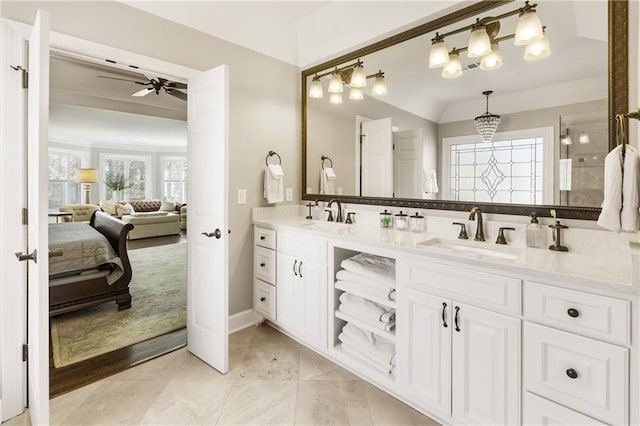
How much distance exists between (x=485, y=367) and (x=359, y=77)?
222 cm

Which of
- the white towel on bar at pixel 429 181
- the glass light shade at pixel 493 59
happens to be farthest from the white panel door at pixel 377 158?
the glass light shade at pixel 493 59

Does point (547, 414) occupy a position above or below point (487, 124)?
below

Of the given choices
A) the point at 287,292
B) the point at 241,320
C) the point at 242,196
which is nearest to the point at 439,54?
the point at 242,196

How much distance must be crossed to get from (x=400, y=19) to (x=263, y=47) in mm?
1225

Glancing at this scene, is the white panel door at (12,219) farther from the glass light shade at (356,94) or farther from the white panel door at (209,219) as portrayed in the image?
the glass light shade at (356,94)

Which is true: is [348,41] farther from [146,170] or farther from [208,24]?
[146,170]

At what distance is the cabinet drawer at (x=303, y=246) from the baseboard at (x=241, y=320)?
0.74m

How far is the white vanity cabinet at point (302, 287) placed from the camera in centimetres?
223

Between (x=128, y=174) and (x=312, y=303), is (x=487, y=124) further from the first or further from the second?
(x=128, y=174)

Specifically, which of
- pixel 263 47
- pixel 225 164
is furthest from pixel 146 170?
pixel 225 164

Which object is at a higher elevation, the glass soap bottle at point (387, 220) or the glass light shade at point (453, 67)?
the glass light shade at point (453, 67)

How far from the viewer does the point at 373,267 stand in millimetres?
2043

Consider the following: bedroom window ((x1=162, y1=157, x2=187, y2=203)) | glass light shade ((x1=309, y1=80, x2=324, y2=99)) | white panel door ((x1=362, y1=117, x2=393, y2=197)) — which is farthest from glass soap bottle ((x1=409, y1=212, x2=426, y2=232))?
bedroom window ((x1=162, y1=157, x2=187, y2=203))

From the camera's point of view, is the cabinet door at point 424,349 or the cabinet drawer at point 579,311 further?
the cabinet door at point 424,349
